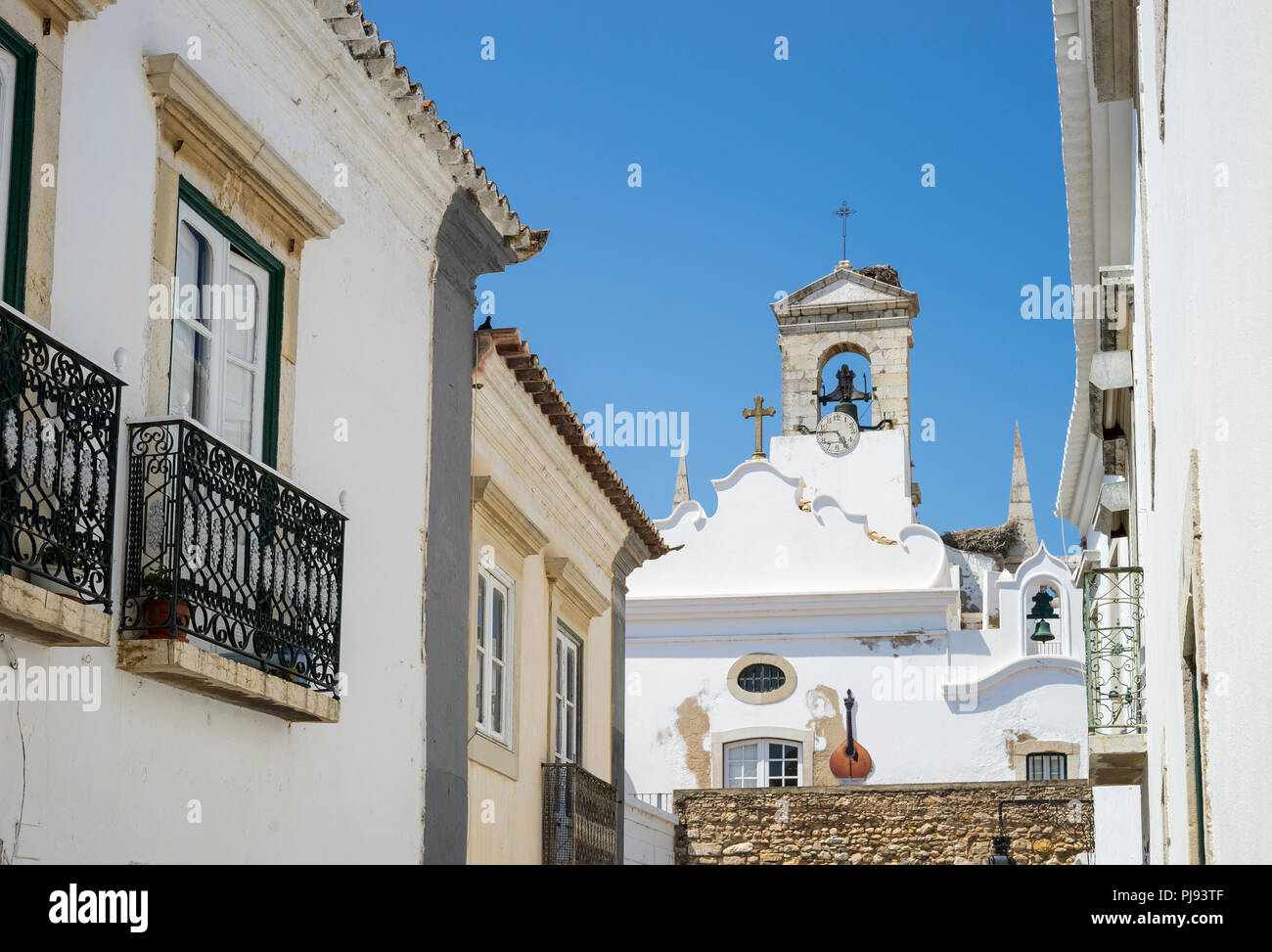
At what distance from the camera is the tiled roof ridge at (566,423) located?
10.5 metres

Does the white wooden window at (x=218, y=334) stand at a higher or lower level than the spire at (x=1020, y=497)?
lower

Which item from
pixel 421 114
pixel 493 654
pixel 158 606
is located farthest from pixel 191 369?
pixel 493 654

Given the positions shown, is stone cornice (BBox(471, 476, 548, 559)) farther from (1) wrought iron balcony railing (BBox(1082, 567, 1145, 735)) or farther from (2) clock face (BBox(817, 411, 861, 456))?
(2) clock face (BBox(817, 411, 861, 456))

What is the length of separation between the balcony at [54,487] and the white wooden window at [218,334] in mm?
1008

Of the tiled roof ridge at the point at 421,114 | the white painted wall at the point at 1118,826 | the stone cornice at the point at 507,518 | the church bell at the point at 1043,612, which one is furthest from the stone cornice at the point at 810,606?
the tiled roof ridge at the point at 421,114

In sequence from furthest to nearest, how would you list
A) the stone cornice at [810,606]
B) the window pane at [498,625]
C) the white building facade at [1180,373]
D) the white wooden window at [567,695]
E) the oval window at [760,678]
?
the stone cornice at [810,606], the oval window at [760,678], the white wooden window at [567,695], the window pane at [498,625], the white building facade at [1180,373]

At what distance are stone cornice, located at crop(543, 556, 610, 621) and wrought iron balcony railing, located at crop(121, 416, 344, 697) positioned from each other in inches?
206

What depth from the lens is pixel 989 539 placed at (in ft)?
158

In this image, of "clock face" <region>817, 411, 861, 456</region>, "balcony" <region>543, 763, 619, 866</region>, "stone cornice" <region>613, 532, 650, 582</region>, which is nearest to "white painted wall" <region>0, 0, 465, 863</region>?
"balcony" <region>543, 763, 619, 866</region>

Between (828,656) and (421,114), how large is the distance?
66.5 ft

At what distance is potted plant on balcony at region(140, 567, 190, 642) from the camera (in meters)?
6.06

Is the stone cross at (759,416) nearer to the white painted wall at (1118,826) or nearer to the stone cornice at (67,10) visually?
the white painted wall at (1118,826)

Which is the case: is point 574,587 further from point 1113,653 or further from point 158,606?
point 158,606
